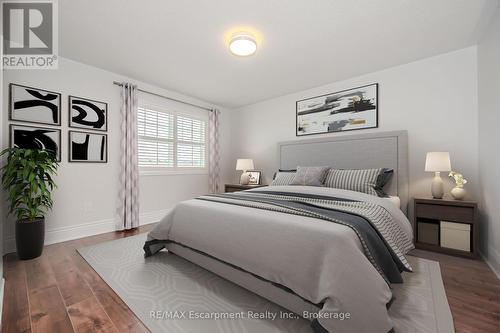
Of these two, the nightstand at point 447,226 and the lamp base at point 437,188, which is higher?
the lamp base at point 437,188

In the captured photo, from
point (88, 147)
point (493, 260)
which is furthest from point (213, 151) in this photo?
point (493, 260)

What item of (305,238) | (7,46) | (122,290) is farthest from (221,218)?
(7,46)

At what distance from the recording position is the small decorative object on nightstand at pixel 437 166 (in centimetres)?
243

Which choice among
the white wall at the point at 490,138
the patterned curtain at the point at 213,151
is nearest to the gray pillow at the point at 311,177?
the white wall at the point at 490,138

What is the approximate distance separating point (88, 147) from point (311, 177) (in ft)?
10.3

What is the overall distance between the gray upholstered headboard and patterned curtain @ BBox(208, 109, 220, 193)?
155 centimetres

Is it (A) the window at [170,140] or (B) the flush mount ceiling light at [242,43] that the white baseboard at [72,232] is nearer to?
(A) the window at [170,140]

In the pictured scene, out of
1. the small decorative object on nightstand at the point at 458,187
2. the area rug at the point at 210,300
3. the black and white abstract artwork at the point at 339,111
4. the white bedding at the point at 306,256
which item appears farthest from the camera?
the black and white abstract artwork at the point at 339,111

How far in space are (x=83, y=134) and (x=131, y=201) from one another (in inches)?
45.3

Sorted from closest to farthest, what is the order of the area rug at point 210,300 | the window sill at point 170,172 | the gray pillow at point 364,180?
the area rug at point 210,300
the gray pillow at point 364,180
the window sill at point 170,172

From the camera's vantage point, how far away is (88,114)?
3061mm

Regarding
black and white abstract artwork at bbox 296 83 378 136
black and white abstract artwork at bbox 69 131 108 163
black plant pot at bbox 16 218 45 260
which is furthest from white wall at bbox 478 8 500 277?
black and white abstract artwork at bbox 69 131 108 163

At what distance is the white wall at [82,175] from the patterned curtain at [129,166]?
0.09 meters

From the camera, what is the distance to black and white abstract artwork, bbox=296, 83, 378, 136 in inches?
127
